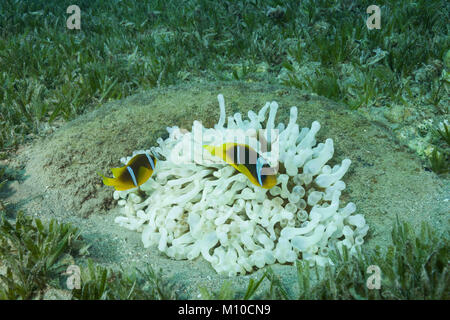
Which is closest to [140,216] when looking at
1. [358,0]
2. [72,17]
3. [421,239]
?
[421,239]

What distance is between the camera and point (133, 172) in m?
2.61

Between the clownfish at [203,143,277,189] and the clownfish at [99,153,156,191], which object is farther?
the clownfish at [99,153,156,191]

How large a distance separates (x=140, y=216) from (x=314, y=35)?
13.4 ft

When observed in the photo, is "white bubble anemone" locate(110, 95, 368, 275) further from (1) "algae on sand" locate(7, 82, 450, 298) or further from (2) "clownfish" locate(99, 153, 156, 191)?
(2) "clownfish" locate(99, 153, 156, 191)

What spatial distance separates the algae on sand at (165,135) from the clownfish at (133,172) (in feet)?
1.79

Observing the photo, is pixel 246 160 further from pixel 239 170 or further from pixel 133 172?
pixel 133 172

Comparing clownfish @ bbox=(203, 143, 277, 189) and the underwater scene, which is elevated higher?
clownfish @ bbox=(203, 143, 277, 189)

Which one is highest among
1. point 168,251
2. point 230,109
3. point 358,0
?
point 358,0

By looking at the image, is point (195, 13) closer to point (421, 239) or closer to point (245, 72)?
point (245, 72)

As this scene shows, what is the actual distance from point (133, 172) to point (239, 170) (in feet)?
2.44

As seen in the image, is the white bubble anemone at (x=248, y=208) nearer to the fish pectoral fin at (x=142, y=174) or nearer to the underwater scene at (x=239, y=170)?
the underwater scene at (x=239, y=170)

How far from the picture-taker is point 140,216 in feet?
9.87

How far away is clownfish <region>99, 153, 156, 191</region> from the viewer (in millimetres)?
2609

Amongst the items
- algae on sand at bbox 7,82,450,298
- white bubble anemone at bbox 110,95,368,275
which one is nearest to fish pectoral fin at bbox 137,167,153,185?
white bubble anemone at bbox 110,95,368,275
